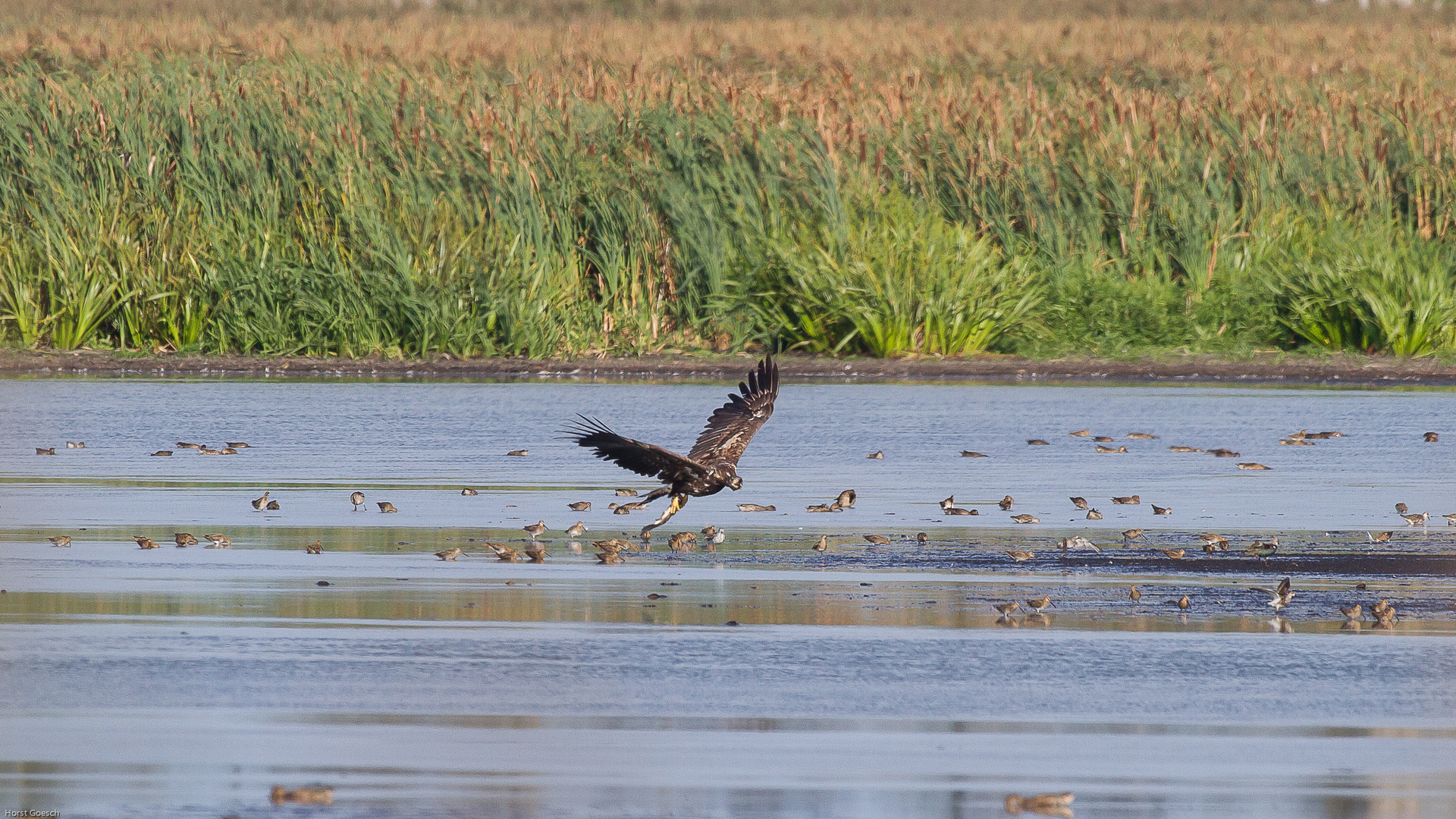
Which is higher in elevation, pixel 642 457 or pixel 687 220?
pixel 687 220

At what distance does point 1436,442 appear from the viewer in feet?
46.9

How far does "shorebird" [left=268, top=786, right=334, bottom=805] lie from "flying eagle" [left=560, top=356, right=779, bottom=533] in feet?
10.4

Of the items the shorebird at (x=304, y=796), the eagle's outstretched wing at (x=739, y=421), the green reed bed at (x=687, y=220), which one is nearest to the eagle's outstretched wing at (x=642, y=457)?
the eagle's outstretched wing at (x=739, y=421)

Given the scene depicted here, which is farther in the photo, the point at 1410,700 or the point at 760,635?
the point at 760,635

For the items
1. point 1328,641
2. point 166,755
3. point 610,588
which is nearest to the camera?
point 166,755

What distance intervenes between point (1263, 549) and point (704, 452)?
2.39m

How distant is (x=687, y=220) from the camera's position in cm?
2003

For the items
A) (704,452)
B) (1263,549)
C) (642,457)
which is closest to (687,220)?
(704,452)

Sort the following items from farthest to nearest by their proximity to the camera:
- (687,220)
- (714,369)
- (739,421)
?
(687,220)
(714,369)
(739,421)

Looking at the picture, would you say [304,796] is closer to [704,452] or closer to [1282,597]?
[1282,597]

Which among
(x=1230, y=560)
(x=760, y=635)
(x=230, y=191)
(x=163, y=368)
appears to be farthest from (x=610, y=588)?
(x=230, y=191)

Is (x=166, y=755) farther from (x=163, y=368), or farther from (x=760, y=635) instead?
(x=163, y=368)

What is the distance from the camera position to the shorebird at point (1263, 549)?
991cm

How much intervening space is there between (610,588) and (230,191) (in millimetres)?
11998
